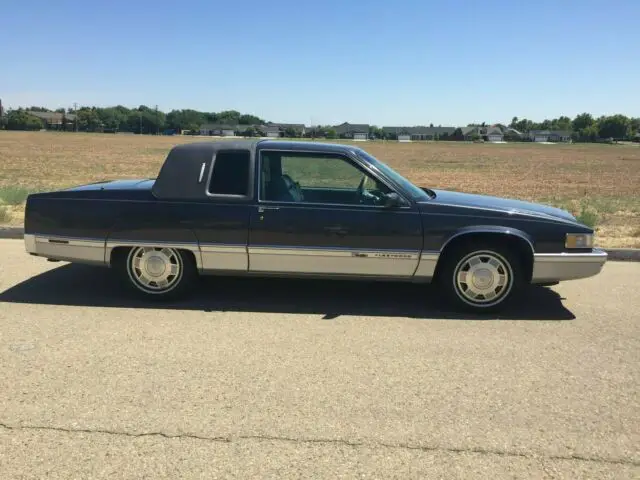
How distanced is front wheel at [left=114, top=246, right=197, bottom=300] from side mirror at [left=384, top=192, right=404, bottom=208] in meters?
1.92

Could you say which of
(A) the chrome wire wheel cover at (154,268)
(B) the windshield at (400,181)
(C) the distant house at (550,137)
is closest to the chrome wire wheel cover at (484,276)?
(B) the windshield at (400,181)

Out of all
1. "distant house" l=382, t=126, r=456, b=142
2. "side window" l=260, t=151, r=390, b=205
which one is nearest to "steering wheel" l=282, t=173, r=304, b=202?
"side window" l=260, t=151, r=390, b=205

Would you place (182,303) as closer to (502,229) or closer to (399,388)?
(399,388)

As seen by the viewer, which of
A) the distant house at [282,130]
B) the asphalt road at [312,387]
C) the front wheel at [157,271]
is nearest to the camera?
the asphalt road at [312,387]

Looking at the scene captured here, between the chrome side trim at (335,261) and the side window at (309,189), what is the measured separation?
0.48 meters

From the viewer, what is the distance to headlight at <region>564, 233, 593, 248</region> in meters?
5.23

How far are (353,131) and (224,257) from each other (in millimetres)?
175605

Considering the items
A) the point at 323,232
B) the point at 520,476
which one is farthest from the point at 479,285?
the point at 520,476

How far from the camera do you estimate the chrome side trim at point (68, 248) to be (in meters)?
5.50

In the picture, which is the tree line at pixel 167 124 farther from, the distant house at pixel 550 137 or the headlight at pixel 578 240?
the headlight at pixel 578 240

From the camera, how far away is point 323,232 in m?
5.25

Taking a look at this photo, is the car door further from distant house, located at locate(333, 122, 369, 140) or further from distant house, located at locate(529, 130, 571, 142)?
distant house, located at locate(529, 130, 571, 142)

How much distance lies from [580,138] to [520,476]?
183 m

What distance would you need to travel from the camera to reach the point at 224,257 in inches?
212
